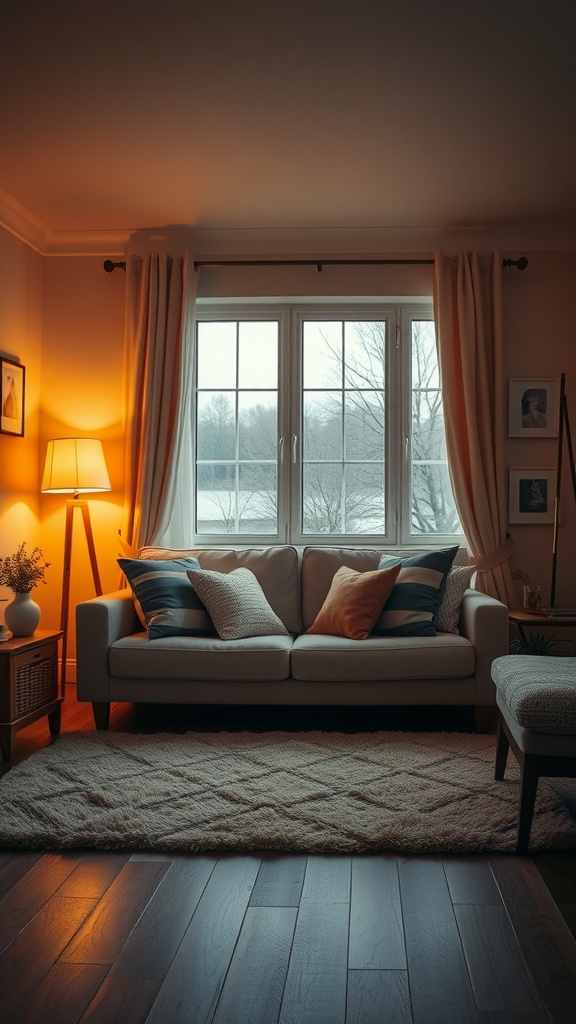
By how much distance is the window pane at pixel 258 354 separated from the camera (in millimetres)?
5082

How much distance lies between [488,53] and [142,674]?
2.89m

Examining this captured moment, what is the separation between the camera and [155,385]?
481 centimetres

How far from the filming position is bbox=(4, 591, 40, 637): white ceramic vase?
3.71 m

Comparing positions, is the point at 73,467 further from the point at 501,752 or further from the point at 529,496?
the point at 501,752

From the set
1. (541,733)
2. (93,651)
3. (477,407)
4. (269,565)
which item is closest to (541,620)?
(477,407)

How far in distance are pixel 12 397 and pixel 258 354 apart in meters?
1.48

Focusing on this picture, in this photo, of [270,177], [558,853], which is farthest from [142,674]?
[270,177]

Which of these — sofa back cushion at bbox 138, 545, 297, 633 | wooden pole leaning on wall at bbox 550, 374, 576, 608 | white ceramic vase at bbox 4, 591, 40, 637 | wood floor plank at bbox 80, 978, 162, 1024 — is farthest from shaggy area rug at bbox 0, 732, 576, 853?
wooden pole leaning on wall at bbox 550, 374, 576, 608

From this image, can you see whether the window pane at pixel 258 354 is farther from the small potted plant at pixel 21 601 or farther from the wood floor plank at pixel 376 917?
the wood floor plank at pixel 376 917

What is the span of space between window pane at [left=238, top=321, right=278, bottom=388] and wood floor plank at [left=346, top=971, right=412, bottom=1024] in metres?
3.75

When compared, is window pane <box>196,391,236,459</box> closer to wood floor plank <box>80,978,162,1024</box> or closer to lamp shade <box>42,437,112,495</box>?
lamp shade <box>42,437,112,495</box>

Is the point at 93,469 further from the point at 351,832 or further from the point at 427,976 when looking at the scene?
the point at 427,976

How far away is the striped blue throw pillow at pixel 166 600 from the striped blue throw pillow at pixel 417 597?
864 millimetres

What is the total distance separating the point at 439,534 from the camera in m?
4.98
